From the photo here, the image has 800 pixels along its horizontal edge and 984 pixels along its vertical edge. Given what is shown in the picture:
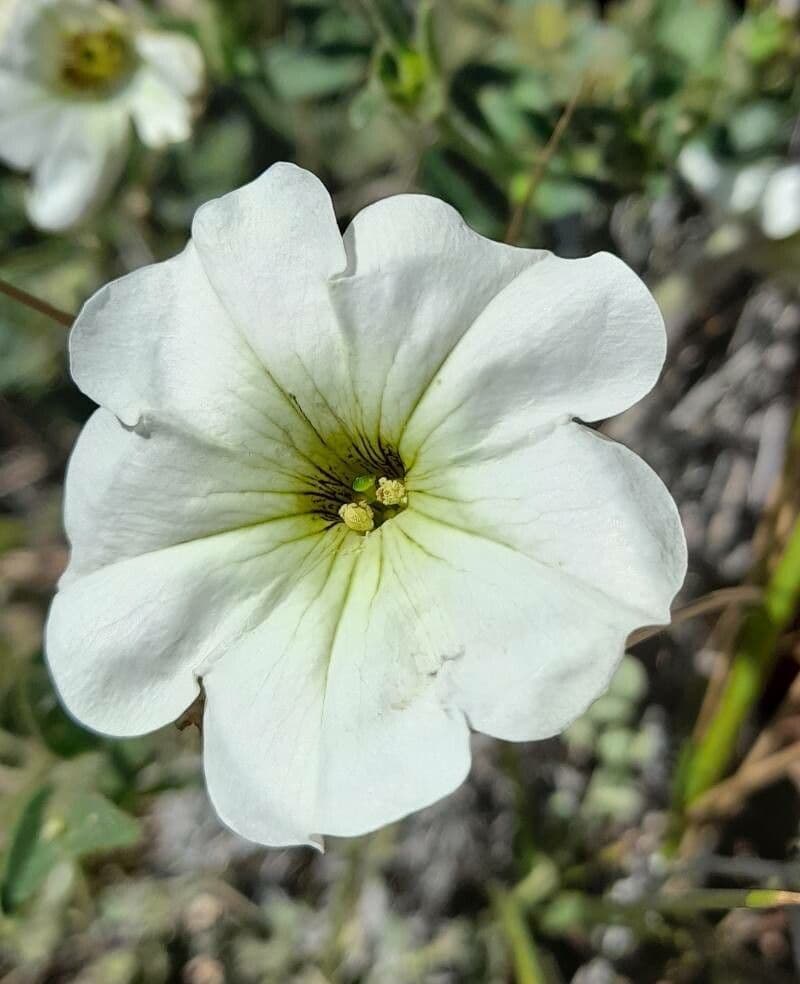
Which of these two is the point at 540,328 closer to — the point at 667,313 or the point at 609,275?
the point at 609,275

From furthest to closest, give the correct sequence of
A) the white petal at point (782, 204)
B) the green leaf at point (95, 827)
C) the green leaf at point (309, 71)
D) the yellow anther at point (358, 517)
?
the green leaf at point (309, 71)
the white petal at point (782, 204)
the green leaf at point (95, 827)
the yellow anther at point (358, 517)

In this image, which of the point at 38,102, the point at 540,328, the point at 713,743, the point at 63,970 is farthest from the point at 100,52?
the point at 63,970

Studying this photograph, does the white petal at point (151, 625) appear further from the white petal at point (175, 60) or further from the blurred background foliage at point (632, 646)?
the white petal at point (175, 60)

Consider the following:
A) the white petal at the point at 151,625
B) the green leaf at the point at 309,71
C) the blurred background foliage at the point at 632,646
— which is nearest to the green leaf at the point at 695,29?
the blurred background foliage at the point at 632,646

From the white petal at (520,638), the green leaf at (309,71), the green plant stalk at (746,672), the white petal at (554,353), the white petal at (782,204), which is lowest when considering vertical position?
the green plant stalk at (746,672)

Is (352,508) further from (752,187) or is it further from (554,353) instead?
(752,187)

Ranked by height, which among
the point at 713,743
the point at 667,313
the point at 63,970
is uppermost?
the point at 667,313
